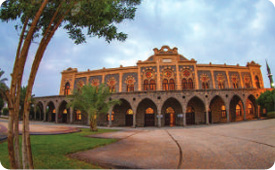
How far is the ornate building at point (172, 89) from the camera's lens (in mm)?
23156

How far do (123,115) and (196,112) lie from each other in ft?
44.0

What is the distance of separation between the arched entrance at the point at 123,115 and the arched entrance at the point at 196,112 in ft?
34.9

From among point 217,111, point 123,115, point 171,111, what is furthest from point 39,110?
point 217,111

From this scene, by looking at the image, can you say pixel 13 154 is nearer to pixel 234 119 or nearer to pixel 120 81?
pixel 120 81

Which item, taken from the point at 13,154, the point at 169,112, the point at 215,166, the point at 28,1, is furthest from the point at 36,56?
the point at 169,112

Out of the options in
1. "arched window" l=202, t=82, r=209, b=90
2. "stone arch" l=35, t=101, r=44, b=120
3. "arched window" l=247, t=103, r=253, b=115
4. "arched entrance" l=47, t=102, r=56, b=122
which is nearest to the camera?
"arched window" l=247, t=103, r=253, b=115

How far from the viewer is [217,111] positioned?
25281mm

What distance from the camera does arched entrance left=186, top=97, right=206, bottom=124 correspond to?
81.0 ft

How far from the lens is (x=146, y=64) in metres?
27.1

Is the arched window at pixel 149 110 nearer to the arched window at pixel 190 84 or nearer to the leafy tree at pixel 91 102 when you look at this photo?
the arched window at pixel 190 84

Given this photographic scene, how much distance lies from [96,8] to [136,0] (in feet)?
5.26

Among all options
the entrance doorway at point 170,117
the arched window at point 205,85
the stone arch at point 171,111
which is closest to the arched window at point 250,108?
the arched window at point 205,85

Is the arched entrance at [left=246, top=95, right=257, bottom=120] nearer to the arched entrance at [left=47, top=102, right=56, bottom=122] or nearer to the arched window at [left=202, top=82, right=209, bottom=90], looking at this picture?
the arched window at [left=202, top=82, right=209, bottom=90]

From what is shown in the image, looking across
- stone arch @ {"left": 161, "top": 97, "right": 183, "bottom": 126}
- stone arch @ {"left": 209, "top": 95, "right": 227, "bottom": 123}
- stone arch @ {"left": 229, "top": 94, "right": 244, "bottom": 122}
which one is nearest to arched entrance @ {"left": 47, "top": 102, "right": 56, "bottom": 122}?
stone arch @ {"left": 161, "top": 97, "right": 183, "bottom": 126}
